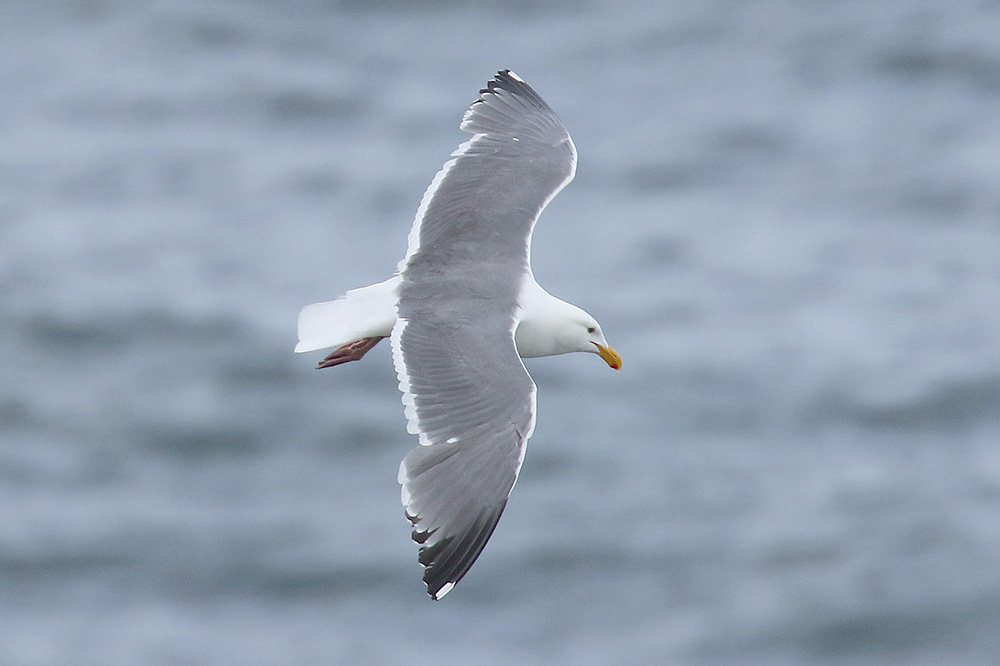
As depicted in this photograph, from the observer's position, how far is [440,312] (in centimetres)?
738

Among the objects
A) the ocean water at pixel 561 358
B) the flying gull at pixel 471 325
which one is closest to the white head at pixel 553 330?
the flying gull at pixel 471 325

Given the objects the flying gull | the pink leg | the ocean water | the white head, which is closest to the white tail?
the flying gull

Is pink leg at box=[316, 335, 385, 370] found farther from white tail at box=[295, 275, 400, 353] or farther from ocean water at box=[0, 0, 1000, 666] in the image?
ocean water at box=[0, 0, 1000, 666]

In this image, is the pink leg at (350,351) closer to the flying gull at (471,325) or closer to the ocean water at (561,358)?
the flying gull at (471,325)

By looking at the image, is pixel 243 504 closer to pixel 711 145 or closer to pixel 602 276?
pixel 602 276

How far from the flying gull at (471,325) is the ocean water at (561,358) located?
10.1 metres

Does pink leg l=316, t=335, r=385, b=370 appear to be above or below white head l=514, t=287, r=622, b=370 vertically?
below

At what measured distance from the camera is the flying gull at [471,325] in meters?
6.71

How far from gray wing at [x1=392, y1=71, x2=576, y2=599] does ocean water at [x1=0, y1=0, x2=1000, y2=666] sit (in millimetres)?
10073

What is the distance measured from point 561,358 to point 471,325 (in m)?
13.0

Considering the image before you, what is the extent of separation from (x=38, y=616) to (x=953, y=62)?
14.7 m

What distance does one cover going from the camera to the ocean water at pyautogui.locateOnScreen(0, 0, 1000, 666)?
59.3 feet

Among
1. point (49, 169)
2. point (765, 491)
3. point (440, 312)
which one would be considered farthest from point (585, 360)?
point (440, 312)

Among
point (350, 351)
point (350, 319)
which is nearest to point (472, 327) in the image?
point (350, 319)
